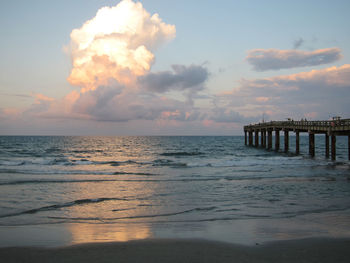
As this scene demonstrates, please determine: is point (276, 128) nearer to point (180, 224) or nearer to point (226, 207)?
point (226, 207)

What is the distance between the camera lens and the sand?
590 cm

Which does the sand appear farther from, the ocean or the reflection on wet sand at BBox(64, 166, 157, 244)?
the reflection on wet sand at BBox(64, 166, 157, 244)

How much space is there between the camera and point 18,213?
10.4 meters

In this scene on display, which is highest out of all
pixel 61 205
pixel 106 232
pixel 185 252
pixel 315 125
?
pixel 315 125

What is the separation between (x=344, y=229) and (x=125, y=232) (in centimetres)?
623

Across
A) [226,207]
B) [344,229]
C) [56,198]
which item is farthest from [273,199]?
[56,198]

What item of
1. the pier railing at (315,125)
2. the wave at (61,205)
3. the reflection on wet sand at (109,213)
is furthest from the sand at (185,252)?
the pier railing at (315,125)

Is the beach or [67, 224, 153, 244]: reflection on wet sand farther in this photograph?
[67, 224, 153, 244]: reflection on wet sand

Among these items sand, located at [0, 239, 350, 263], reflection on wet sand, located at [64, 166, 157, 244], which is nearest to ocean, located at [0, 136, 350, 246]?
reflection on wet sand, located at [64, 166, 157, 244]

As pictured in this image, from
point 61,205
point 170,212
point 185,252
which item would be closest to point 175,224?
point 170,212

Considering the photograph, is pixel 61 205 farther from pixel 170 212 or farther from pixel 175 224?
pixel 175 224

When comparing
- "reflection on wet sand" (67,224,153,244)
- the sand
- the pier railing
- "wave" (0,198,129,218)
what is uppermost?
the pier railing

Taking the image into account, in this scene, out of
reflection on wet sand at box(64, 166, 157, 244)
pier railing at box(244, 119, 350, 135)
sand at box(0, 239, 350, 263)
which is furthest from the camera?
pier railing at box(244, 119, 350, 135)

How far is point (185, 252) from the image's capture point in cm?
629
